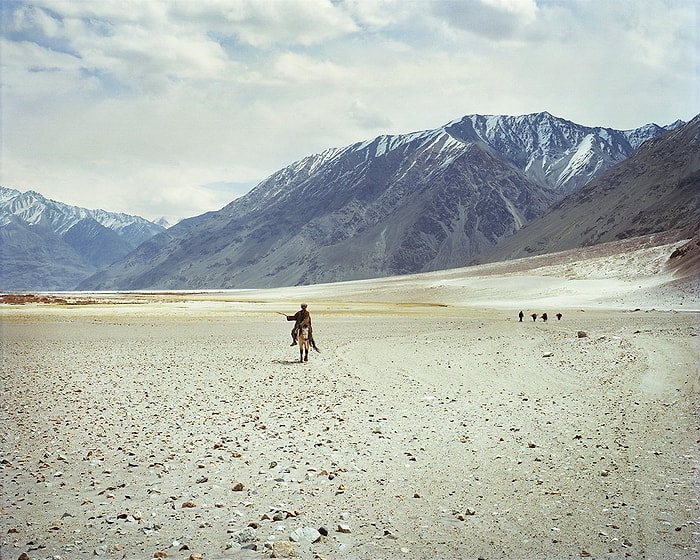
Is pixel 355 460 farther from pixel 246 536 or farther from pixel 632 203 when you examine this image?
pixel 632 203

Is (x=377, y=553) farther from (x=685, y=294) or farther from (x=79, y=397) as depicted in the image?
(x=685, y=294)

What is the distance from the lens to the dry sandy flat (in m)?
6.50

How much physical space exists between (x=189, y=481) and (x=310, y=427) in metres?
3.41

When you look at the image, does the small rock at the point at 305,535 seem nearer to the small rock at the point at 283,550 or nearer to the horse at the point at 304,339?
the small rock at the point at 283,550

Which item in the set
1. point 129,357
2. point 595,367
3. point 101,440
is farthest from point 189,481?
point 129,357

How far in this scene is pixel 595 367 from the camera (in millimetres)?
18062

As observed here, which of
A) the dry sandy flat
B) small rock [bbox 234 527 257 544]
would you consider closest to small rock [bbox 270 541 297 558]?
the dry sandy flat

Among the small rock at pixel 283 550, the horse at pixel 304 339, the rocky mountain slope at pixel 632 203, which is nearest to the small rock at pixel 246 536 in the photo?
the small rock at pixel 283 550

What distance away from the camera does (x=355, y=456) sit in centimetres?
944

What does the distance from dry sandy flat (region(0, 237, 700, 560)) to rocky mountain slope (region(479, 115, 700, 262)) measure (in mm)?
133113

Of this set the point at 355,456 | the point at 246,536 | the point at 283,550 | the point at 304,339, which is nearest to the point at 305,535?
the point at 283,550

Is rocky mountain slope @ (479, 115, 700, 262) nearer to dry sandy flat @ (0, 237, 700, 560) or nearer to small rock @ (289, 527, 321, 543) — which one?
dry sandy flat @ (0, 237, 700, 560)

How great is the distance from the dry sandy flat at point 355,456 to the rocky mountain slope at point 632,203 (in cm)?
13311

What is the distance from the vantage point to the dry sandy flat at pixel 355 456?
650 cm
